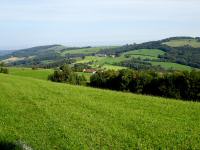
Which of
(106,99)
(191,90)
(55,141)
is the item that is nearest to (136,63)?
(191,90)

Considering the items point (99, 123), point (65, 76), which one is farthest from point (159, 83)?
point (65, 76)

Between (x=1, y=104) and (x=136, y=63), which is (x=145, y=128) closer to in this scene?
(x=1, y=104)

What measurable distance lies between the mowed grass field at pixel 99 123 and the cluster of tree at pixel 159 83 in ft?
99.1

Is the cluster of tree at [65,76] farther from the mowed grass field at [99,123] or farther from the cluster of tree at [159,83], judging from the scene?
the mowed grass field at [99,123]

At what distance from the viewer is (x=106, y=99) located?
2859 centimetres

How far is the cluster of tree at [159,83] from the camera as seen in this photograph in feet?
188

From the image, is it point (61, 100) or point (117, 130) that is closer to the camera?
point (117, 130)

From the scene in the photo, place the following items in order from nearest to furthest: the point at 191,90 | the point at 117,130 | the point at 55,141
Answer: the point at 55,141, the point at 117,130, the point at 191,90

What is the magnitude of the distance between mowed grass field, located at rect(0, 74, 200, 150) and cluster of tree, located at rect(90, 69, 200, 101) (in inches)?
1189

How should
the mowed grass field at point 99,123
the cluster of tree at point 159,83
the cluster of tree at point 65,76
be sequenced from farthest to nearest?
the cluster of tree at point 65,76, the cluster of tree at point 159,83, the mowed grass field at point 99,123

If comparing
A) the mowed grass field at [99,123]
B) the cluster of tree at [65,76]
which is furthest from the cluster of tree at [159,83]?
the mowed grass field at [99,123]

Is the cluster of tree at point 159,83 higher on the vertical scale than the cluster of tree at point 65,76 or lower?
higher

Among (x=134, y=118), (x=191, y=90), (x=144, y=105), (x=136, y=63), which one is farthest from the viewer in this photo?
(x=136, y=63)

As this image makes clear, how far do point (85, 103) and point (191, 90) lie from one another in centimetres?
3447
